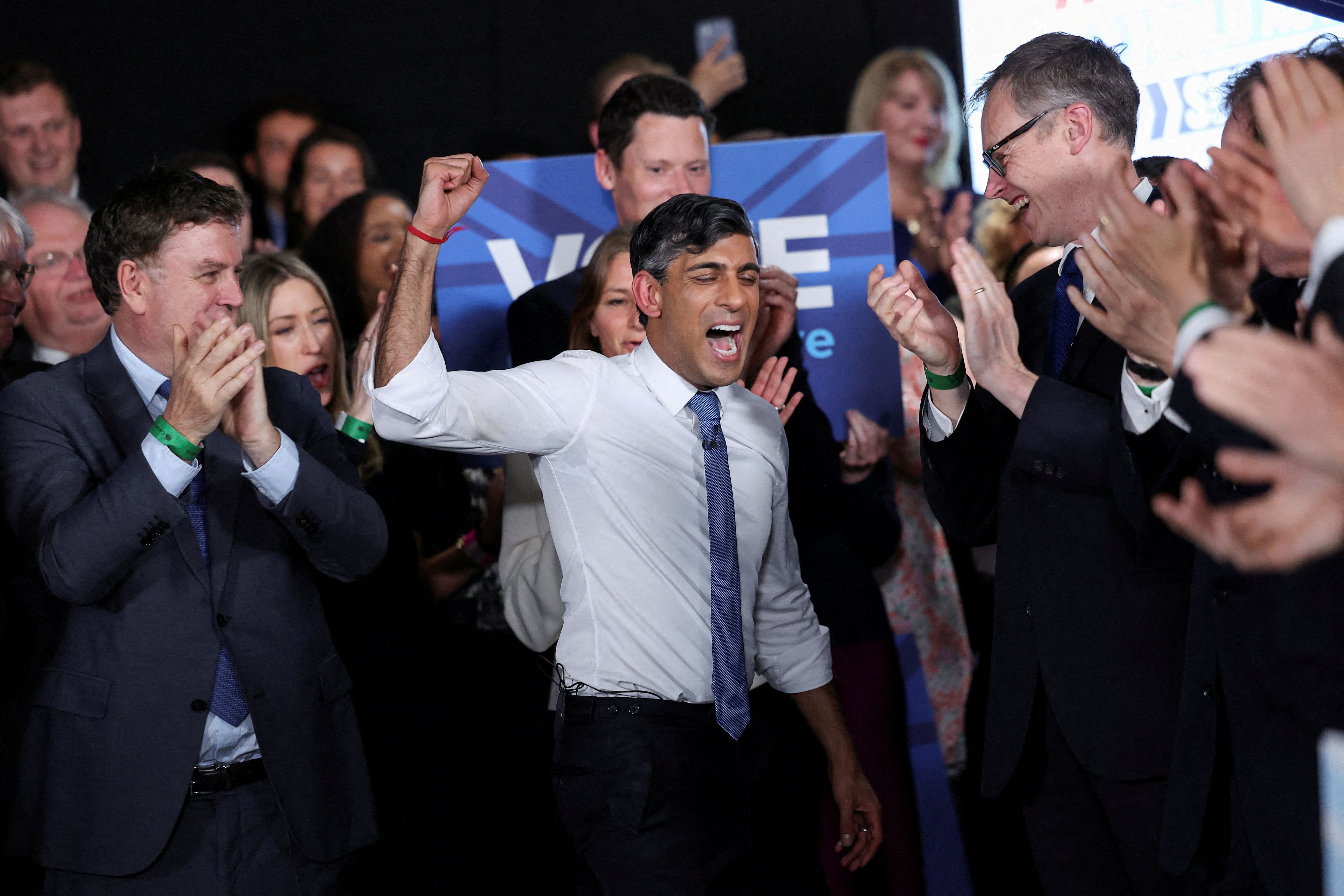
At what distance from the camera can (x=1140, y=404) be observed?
1.90 metres

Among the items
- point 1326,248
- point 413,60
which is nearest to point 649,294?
point 1326,248

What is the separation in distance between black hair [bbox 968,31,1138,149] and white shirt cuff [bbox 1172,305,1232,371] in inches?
39.1

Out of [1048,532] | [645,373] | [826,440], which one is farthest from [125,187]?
[1048,532]

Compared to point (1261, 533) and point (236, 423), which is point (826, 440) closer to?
point (236, 423)

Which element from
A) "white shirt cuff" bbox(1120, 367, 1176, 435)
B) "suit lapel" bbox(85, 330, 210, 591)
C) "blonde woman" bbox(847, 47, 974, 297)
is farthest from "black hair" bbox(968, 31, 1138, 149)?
"blonde woman" bbox(847, 47, 974, 297)

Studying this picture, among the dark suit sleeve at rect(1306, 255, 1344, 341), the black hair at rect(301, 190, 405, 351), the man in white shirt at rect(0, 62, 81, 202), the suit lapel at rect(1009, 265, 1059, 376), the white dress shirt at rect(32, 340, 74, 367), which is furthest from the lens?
the man in white shirt at rect(0, 62, 81, 202)

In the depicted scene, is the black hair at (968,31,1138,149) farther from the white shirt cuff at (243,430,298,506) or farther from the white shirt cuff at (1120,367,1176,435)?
the white shirt cuff at (243,430,298,506)

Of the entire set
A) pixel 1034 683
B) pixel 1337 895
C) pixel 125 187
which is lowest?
pixel 1337 895

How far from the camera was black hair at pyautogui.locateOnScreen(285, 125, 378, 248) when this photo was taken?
4465mm

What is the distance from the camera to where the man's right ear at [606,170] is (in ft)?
11.1

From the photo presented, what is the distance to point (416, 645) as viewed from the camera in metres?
2.89

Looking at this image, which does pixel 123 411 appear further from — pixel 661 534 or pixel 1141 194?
pixel 1141 194

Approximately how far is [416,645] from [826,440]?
1.12 m

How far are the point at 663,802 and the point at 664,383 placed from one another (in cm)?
78
